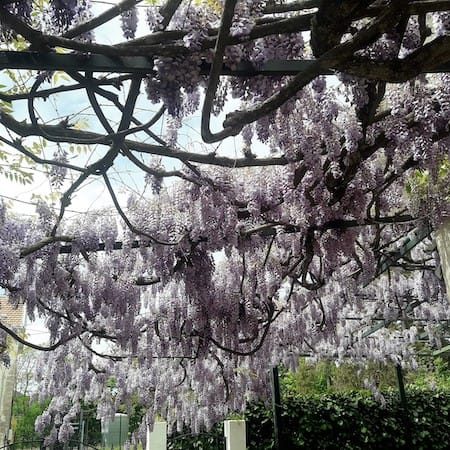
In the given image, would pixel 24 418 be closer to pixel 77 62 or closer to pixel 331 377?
pixel 331 377

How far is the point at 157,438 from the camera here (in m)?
8.54

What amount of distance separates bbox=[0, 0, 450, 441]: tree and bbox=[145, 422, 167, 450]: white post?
33 cm

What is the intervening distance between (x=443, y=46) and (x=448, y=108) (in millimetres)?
1025

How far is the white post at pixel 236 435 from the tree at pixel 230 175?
2.50 ft

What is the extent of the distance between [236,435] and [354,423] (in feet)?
7.74

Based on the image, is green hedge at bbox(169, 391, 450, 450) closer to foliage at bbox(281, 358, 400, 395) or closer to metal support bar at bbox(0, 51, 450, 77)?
foliage at bbox(281, 358, 400, 395)

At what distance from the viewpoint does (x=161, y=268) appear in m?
4.75

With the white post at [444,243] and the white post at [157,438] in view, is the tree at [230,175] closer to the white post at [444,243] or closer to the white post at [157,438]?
the white post at [444,243]

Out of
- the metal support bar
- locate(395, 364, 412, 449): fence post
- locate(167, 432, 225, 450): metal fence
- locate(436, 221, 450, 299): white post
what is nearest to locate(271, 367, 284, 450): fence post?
locate(167, 432, 225, 450): metal fence

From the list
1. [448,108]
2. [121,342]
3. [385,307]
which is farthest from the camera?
[385,307]

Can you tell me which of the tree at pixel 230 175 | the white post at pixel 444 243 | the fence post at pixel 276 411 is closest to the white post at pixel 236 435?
the fence post at pixel 276 411

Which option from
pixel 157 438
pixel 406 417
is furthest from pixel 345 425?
pixel 157 438

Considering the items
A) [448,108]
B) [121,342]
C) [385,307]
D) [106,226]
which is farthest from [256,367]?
[448,108]

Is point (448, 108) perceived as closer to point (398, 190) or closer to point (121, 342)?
point (398, 190)
